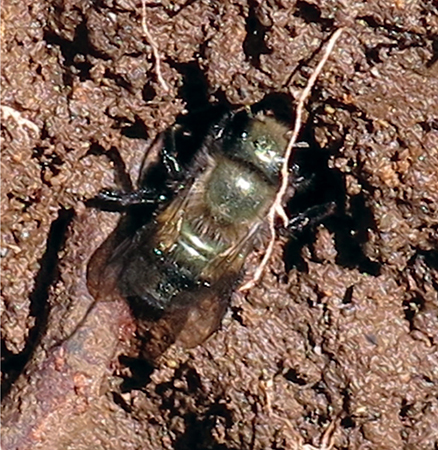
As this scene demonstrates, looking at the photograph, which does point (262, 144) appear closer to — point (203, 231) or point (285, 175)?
point (285, 175)

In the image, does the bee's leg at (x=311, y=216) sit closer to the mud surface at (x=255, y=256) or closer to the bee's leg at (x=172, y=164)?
the mud surface at (x=255, y=256)

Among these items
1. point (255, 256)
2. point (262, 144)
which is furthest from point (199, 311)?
point (262, 144)

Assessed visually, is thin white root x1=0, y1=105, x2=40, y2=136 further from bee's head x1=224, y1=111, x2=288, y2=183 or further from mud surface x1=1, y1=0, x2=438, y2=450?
bee's head x1=224, y1=111, x2=288, y2=183

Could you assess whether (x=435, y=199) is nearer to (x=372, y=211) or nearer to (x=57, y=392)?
(x=372, y=211)

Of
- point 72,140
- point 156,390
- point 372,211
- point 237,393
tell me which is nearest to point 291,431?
point 237,393

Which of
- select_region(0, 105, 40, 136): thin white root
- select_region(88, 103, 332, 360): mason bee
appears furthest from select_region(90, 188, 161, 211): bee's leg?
select_region(0, 105, 40, 136): thin white root

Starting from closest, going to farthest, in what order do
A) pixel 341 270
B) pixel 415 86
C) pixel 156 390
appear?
pixel 415 86 < pixel 341 270 < pixel 156 390
